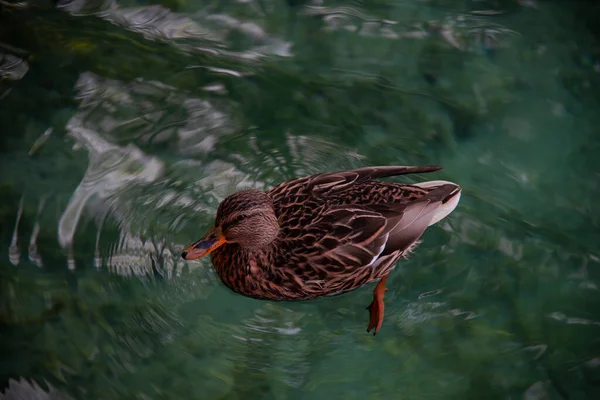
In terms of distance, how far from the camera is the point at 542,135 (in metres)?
3.74

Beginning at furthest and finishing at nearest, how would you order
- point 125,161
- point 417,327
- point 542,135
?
1. point 542,135
2. point 125,161
3. point 417,327

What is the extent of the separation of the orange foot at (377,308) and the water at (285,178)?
0.05 metres

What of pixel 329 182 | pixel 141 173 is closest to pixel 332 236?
pixel 329 182

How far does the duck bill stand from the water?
349mm

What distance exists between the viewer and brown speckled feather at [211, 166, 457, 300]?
2820 millimetres

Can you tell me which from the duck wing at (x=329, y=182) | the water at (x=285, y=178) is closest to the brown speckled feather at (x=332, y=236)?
the duck wing at (x=329, y=182)

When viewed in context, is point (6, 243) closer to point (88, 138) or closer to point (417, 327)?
point (88, 138)

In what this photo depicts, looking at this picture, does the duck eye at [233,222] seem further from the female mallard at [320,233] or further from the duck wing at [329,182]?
the duck wing at [329,182]

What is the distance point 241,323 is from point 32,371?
934mm

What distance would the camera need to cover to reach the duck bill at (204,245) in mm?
2773

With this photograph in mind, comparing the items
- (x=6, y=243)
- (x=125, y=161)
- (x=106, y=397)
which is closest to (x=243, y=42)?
(x=125, y=161)

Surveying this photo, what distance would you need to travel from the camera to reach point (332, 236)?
2.81m

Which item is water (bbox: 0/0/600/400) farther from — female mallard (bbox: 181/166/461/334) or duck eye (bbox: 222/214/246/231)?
duck eye (bbox: 222/214/246/231)

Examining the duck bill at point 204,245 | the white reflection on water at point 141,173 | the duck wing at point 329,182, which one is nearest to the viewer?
the duck bill at point 204,245
